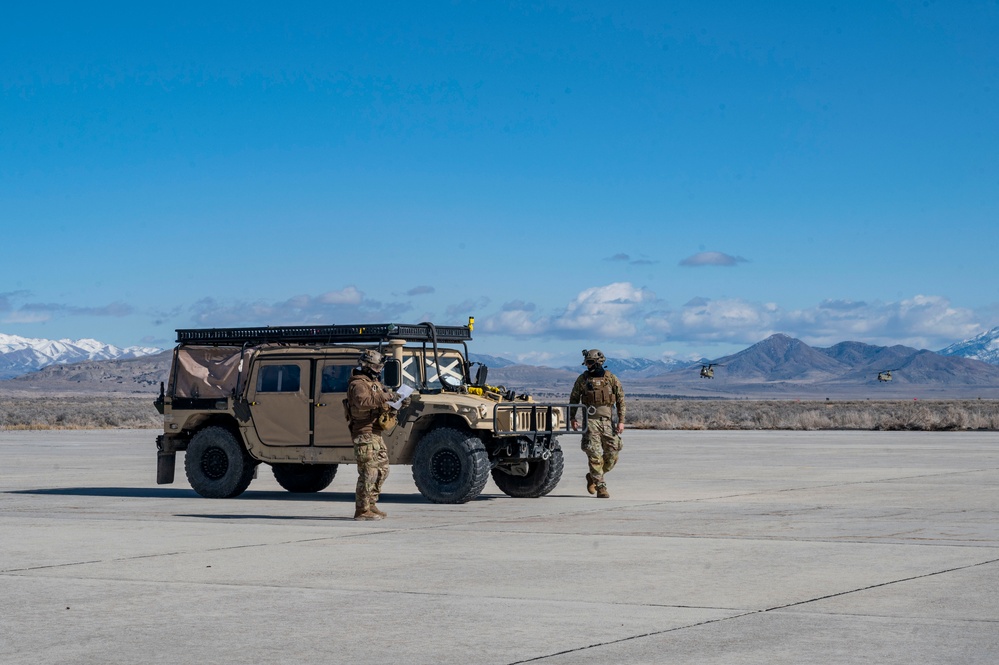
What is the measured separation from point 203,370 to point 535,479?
15.9 ft

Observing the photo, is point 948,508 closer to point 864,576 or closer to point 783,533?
point 783,533

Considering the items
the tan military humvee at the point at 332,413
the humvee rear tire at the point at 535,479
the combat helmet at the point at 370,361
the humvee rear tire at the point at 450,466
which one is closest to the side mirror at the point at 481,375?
the tan military humvee at the point at 332,413

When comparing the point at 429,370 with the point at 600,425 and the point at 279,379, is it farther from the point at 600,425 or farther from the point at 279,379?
the point at 600,425

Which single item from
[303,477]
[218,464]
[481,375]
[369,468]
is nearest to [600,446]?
[481,375]

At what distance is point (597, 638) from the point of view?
8.12 m

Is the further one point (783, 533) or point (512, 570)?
point (783, 533)

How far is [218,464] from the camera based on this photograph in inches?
764

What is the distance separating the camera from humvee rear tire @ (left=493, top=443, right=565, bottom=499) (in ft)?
62.0

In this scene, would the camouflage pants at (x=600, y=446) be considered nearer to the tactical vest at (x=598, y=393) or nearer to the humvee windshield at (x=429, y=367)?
the tactical vest at (x=598, y=393)

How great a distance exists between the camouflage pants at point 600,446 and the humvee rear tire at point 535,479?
19.8 inches

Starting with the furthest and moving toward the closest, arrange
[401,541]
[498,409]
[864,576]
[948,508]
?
[498,409], [948,508], [401,541], [864,576]

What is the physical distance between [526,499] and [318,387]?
3.08m

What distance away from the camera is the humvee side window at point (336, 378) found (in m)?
18.6

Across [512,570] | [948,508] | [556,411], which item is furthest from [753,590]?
[556,411]
